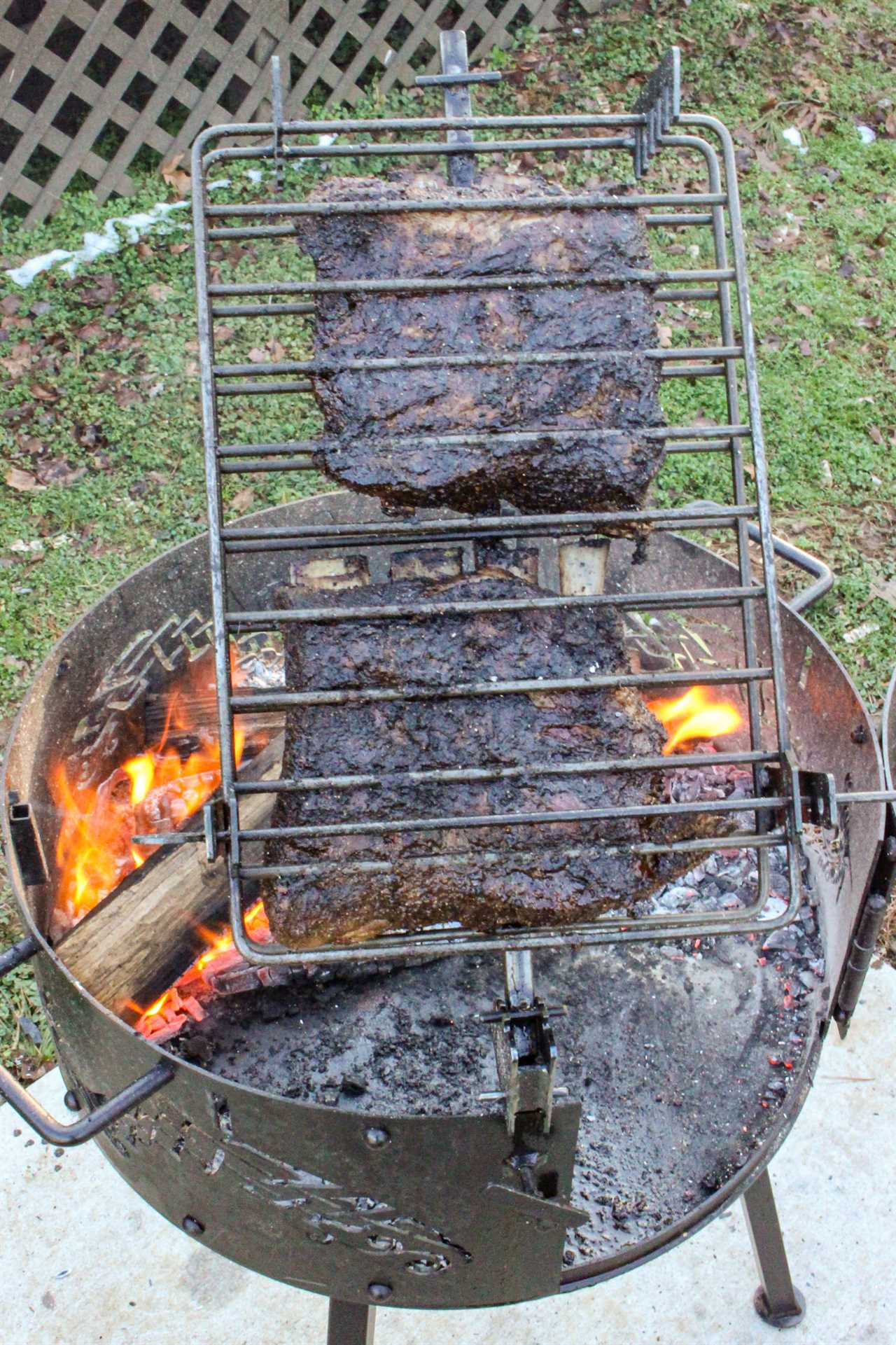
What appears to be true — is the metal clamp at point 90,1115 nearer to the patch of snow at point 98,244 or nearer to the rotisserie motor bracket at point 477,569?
the rotisserie motor bracket at point 477,569

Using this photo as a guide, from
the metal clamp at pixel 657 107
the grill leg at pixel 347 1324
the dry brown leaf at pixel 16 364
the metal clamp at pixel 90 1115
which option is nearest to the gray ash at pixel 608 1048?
the grill leg at pixel 347 1324

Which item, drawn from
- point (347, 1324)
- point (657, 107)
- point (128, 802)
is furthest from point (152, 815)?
point (657, 107)

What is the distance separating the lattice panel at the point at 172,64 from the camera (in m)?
5.78

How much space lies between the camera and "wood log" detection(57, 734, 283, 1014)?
263cm

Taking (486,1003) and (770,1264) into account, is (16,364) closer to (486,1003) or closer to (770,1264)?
(486,1003)

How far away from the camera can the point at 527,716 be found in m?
2.21

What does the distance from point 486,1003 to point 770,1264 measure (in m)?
1.14

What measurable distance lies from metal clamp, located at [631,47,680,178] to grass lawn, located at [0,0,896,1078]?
9.08 ft

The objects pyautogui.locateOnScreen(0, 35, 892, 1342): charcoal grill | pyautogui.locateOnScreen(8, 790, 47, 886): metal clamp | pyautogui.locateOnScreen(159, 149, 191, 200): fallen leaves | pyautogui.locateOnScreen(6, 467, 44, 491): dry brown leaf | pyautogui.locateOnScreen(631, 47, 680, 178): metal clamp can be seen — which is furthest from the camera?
pyautogui.locateOnScreen(159, 149, 191, 200): fallen leaves

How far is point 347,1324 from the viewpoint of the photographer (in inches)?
105

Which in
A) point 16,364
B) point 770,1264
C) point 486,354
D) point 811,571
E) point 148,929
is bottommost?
point 770,1264

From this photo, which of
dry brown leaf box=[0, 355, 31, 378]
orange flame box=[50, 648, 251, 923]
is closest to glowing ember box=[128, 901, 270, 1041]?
orange flame box=[50, 648, 251, 923]

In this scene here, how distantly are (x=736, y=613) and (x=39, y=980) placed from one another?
2438mm

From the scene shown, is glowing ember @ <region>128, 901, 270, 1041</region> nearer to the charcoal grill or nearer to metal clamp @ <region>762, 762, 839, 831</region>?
the charcoal grill
